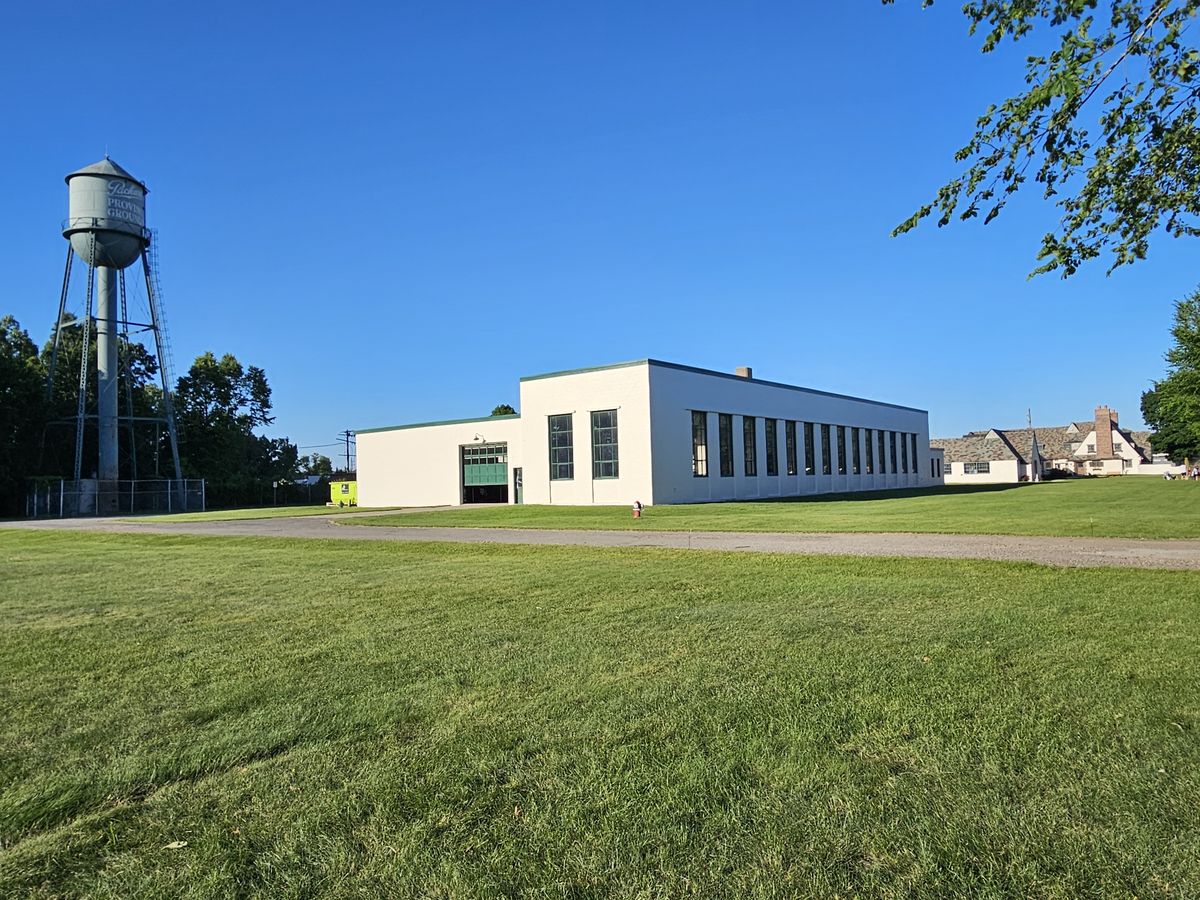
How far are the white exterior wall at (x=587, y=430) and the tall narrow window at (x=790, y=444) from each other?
47.0 ft

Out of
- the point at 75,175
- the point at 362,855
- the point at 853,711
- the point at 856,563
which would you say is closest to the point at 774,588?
the point at 856,563

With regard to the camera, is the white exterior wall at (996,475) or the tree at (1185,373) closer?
the tree at (1185,373)

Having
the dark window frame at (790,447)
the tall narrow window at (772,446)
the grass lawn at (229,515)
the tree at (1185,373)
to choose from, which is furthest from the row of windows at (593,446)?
the tree at (1185,373)

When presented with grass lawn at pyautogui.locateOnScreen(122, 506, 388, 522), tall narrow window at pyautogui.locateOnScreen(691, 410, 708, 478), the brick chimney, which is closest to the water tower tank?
grass lawn at pyautogui.locateOnScreen(122, 506, 388, 522)

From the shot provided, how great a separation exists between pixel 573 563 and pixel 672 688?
24.0 feet

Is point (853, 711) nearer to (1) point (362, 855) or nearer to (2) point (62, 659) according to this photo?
(1) point (362, 855)

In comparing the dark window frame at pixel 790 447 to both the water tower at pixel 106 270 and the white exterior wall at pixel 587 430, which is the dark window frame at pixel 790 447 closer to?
the white exterior wall at pixel 587 430

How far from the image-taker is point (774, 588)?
8867 millimetres

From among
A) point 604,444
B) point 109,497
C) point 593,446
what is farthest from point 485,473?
point 109,497

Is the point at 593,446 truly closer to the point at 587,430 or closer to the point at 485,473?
the point at 587,430

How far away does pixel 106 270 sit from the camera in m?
51.1

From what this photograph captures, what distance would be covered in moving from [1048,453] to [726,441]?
8357 cm

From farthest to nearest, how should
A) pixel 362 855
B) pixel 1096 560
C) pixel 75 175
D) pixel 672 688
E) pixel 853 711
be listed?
1. pixel 75 175
2. pixel 1096 560
3. pixel 672 688
4. pixel 853 711
5. pixel 362 855

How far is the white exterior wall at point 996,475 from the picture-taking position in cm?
8739
